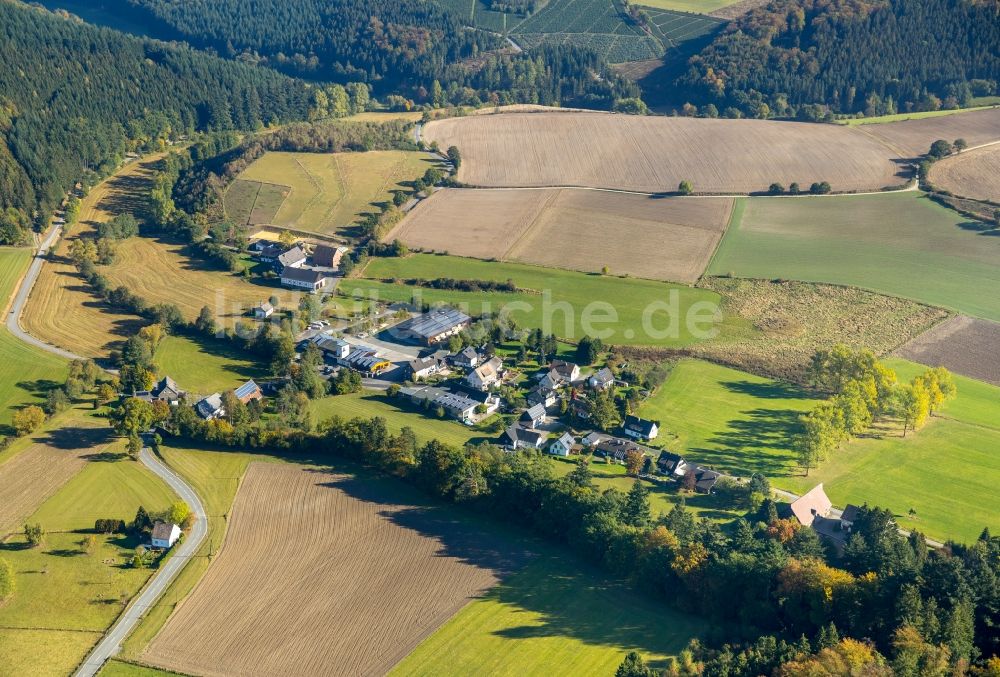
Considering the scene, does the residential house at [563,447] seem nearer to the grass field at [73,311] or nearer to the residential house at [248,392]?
the residential house at [248,392]

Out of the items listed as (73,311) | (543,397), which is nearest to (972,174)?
(543,397)

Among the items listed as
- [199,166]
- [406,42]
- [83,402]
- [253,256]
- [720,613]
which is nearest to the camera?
[720,613]

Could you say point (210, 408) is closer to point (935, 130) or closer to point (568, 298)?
point (568, 298)

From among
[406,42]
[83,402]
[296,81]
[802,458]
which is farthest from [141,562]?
[406,42]

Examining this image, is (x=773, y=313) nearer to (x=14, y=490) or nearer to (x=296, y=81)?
(x=14, y=490)

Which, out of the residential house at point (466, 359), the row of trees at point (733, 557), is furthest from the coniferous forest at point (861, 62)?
the row of trees at point (733, 557)

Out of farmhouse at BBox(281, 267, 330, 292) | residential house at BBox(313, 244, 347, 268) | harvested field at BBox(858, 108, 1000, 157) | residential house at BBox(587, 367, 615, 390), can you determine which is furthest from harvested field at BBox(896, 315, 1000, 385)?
residential house at BBox(313, 244, 347, 268)
